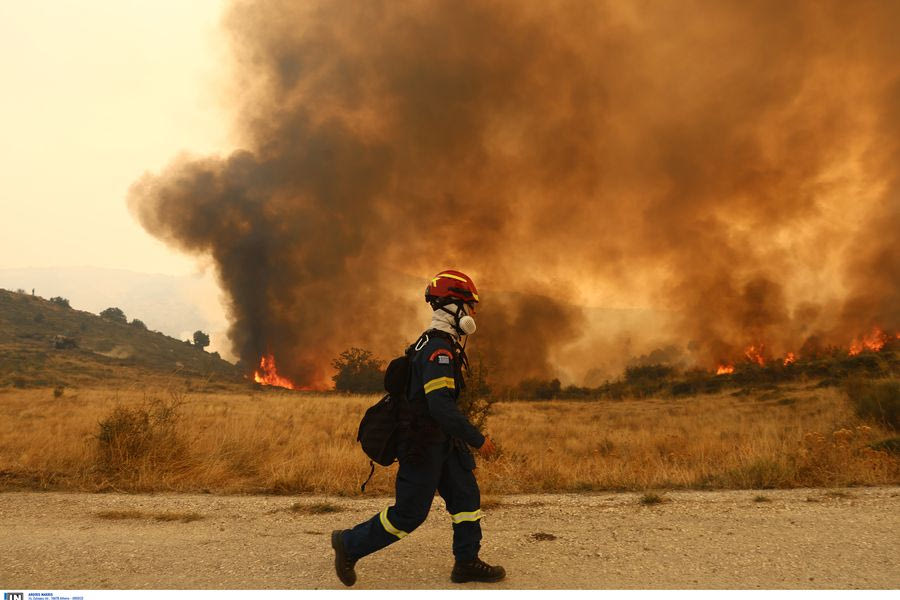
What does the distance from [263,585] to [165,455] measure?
5.13 metres

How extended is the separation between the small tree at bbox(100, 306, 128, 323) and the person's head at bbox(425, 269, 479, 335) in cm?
6913

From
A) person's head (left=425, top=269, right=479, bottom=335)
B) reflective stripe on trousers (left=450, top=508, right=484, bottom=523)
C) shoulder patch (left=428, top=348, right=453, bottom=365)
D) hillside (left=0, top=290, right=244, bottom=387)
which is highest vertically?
hillside (left=0, top=290, right=244, bottom=387)

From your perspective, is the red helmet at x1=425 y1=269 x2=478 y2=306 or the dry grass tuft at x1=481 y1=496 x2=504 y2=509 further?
the dry grass tuft at x1=481 y1=496 x2=504 y2=509

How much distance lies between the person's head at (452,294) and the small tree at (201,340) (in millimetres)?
66083

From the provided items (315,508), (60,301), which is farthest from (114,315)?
(315,508)

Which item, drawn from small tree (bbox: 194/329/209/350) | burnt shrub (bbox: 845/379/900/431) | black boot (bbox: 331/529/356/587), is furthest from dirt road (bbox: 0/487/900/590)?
small tree (bbox: 194/329/209/350)

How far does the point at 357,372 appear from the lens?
36.6m

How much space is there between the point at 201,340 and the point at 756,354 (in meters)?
55.3

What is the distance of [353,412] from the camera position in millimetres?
18656

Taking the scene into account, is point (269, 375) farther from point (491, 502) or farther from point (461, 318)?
point (461, 318)

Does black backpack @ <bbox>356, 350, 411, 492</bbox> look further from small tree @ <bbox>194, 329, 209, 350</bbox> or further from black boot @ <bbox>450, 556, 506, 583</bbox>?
small tree @ <bbox>194, 329, 209, 350</bbox>

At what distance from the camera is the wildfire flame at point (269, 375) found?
42062 mm

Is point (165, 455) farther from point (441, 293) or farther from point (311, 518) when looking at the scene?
point (441, 293)

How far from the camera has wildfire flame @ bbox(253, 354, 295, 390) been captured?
42.1 m
